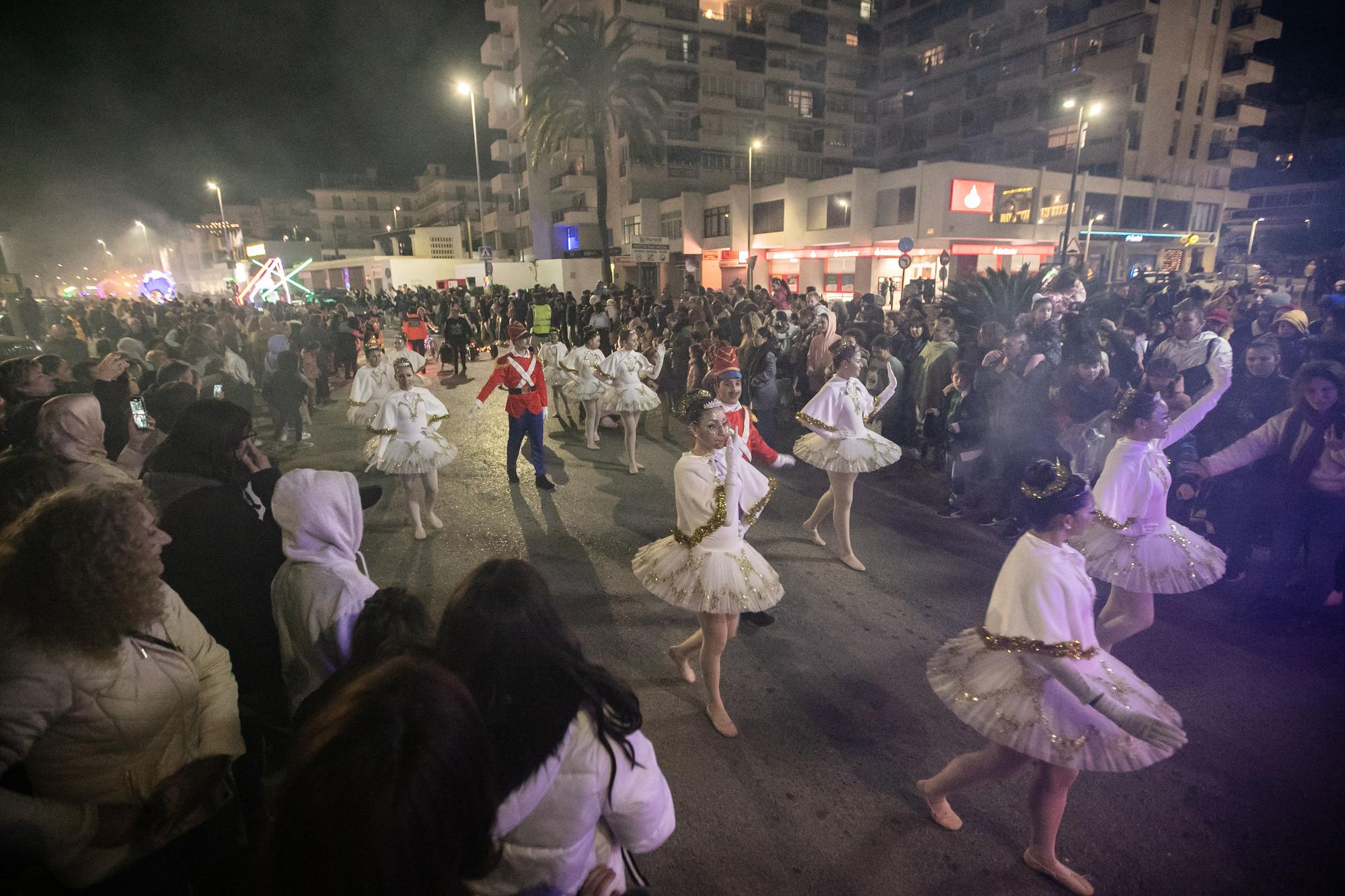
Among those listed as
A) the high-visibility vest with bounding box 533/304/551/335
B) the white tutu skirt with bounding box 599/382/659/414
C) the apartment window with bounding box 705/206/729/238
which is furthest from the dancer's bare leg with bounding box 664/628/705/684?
the apartment window with bounding box 705/206/729/238

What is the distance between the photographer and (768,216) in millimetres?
39062

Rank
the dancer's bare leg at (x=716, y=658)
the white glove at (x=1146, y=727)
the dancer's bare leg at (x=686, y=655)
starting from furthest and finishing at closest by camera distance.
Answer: the dancer's bare leg at (x=686, y=655) < the dancer's bare leg at (x=716, y=658) < the white glove at (x=1146, y=727)

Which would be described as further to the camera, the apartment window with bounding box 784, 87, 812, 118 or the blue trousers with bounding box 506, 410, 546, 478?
the apartment window with bounding box 784, 87, 812, 118

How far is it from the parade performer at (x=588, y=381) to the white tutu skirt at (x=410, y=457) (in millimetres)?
3586

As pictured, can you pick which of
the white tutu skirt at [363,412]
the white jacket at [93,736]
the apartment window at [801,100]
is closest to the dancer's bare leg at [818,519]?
the white jacket at [93,736]

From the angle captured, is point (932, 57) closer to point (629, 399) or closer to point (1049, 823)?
point (629, 399)

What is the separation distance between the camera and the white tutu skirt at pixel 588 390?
10.4 meters

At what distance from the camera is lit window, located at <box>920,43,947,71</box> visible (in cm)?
4666

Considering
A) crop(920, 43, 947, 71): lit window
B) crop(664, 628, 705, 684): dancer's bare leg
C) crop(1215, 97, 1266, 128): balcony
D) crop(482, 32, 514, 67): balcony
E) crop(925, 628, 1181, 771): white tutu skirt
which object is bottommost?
crop(664, 628, 705, 684): dancer's bare leg

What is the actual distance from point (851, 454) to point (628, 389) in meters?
4.38

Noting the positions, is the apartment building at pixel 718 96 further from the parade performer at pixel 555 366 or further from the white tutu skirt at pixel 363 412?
the white tutu skirt at pixel 363 412

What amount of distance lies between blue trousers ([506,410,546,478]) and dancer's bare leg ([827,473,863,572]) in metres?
4.15

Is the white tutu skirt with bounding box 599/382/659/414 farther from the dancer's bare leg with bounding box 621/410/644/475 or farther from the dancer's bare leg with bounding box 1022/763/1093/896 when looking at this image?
the dancer's bare leg with bounding box 1022/763/1093/896

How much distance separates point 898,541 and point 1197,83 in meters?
52.4
